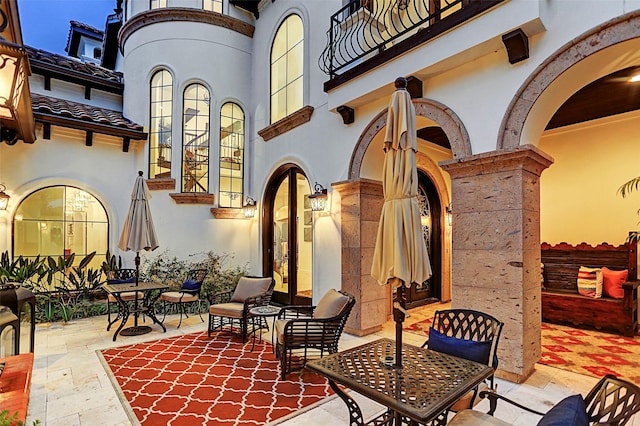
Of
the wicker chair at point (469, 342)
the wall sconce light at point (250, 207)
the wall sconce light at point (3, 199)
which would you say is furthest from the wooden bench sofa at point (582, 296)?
the wall sconce light at point (3, 199)

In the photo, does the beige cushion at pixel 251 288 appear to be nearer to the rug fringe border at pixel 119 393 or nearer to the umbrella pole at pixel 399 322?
the rug fringe border at pixel 119 393

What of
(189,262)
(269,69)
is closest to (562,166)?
(269,69)

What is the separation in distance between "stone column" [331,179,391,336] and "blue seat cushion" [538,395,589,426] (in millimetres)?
3873

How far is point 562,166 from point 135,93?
1003 cm

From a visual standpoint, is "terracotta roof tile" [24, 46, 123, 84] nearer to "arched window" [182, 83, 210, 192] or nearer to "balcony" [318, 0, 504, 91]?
"arched window" [182, 83, 210, 192]

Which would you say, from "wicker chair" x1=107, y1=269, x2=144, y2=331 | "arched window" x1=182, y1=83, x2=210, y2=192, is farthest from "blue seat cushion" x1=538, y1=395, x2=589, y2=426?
"arched window" x1=182, y1=83, x2=210, y2=192

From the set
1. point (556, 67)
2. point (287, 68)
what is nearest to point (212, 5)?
point (287, 68)

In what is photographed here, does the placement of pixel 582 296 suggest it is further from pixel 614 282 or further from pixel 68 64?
pixel 68 64

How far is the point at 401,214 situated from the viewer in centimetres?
258

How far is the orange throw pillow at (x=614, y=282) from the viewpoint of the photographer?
5655 millimetres

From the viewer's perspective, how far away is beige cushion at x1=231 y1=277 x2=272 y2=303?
228 inches

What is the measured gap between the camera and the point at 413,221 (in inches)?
102

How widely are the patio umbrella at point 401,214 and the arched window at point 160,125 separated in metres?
7.32

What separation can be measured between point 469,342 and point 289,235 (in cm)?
533
